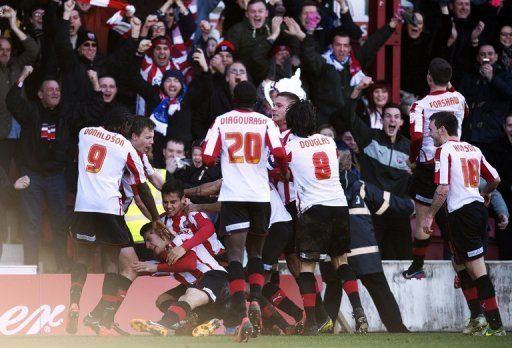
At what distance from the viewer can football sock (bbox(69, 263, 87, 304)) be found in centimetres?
1095

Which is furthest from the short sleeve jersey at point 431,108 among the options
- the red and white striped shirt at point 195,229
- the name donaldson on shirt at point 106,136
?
the name donaldson on shirt at point 106,136

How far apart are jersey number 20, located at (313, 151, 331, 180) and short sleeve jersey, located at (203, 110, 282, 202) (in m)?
0.48

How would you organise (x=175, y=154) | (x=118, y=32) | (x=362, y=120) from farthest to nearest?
(x=118, y=32)
(x=362, y=120)
(x=175, y=154)

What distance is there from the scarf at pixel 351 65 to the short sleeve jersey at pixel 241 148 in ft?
14.7

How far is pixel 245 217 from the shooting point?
10.5 meters

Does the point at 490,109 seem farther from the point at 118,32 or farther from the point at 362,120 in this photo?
the point at 118,32

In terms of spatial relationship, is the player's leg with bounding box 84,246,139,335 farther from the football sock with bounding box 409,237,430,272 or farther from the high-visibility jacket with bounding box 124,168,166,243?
the football sock with bounding box 409,237,430,272

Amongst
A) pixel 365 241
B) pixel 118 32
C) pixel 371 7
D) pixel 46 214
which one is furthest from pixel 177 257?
pixel 371 7

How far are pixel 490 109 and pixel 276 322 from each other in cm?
526

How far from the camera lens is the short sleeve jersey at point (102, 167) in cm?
1089

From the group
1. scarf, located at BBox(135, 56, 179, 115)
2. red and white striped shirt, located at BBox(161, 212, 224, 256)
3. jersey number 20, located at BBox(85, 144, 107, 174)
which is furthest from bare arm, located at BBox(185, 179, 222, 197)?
scarf, located at BBox(135, 56, 179, 115)

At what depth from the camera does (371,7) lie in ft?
52.9

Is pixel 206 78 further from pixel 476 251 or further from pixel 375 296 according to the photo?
pixel 476 251

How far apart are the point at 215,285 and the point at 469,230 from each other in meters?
2.47
